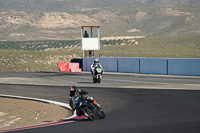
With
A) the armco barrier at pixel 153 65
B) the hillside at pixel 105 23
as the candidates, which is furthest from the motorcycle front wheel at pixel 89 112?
the hillside at pixel 105 23

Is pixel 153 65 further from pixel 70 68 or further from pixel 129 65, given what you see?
pixel 70 68

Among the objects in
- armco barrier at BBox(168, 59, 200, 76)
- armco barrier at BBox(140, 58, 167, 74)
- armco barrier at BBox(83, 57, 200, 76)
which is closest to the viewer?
armco barrier at BBox(168, 59, 200, 76)

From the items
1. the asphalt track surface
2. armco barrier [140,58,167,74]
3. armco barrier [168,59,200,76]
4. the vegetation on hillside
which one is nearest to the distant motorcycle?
the asphalt track surface

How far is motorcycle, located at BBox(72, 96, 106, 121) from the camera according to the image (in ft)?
46.0

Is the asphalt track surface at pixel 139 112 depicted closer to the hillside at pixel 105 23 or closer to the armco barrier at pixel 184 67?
the armco barrier at pixel 184 67

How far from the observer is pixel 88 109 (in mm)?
14234

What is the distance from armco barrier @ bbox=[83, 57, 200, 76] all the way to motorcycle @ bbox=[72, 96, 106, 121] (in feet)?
68.3

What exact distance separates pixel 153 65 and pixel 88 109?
23941 millimetres

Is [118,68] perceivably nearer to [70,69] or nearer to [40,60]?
[70,69]

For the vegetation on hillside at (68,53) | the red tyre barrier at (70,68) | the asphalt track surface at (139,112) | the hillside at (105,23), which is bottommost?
A: the asphalt track surface at (139,112)

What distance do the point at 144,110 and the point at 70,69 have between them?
28.1 metres

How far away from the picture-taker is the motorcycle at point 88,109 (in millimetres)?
14023

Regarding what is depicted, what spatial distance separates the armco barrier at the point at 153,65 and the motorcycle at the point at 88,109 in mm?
20814

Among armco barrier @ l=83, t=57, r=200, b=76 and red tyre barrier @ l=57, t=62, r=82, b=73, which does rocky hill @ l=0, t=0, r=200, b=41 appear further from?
armco barrier @ l=83, t=57, r=200, b=76
